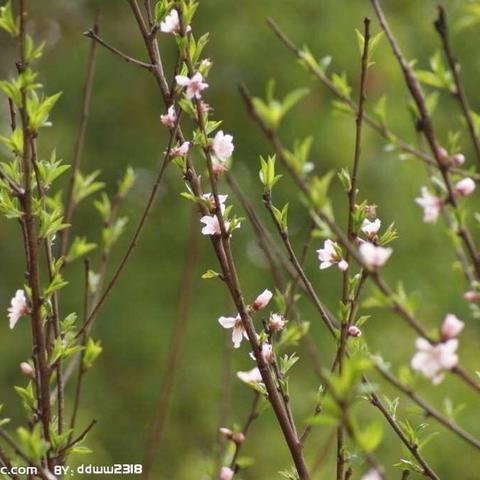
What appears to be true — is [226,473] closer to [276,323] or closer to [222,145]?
[276,323]

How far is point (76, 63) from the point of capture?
580 centimetres

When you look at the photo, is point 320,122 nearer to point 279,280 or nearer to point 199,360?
point 199,360

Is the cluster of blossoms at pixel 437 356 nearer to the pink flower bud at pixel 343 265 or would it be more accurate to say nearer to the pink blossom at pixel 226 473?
the pink flower bud at pixel 343 265

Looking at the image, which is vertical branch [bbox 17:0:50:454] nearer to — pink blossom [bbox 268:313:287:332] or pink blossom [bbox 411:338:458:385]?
pink blossom [bbox 268:313:287:332]

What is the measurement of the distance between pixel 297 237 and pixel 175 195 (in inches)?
32.1

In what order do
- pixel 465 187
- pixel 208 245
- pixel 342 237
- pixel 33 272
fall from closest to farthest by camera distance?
pixel 342 237
pixel 465 187
pixel 33 272
pixel 208 245

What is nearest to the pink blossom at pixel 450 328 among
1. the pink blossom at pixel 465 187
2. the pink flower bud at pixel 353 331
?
the pink blossom at pixel 465 187

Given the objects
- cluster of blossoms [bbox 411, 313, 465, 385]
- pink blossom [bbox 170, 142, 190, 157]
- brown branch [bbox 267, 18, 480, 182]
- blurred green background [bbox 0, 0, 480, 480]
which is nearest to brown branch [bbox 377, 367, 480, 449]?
cluster of blossoms [bbox 411, 313, 465, 385]

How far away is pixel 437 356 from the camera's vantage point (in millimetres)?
1119

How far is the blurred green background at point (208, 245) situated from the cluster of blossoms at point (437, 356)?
3712 mm

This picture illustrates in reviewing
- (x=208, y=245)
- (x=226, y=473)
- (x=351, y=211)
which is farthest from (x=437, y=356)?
(x=208, y=245)

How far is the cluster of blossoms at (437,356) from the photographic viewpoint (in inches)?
43.2

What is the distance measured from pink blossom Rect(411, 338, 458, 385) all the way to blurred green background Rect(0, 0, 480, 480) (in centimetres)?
372

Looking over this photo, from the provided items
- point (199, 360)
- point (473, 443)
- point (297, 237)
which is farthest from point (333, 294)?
point (473, 443)
